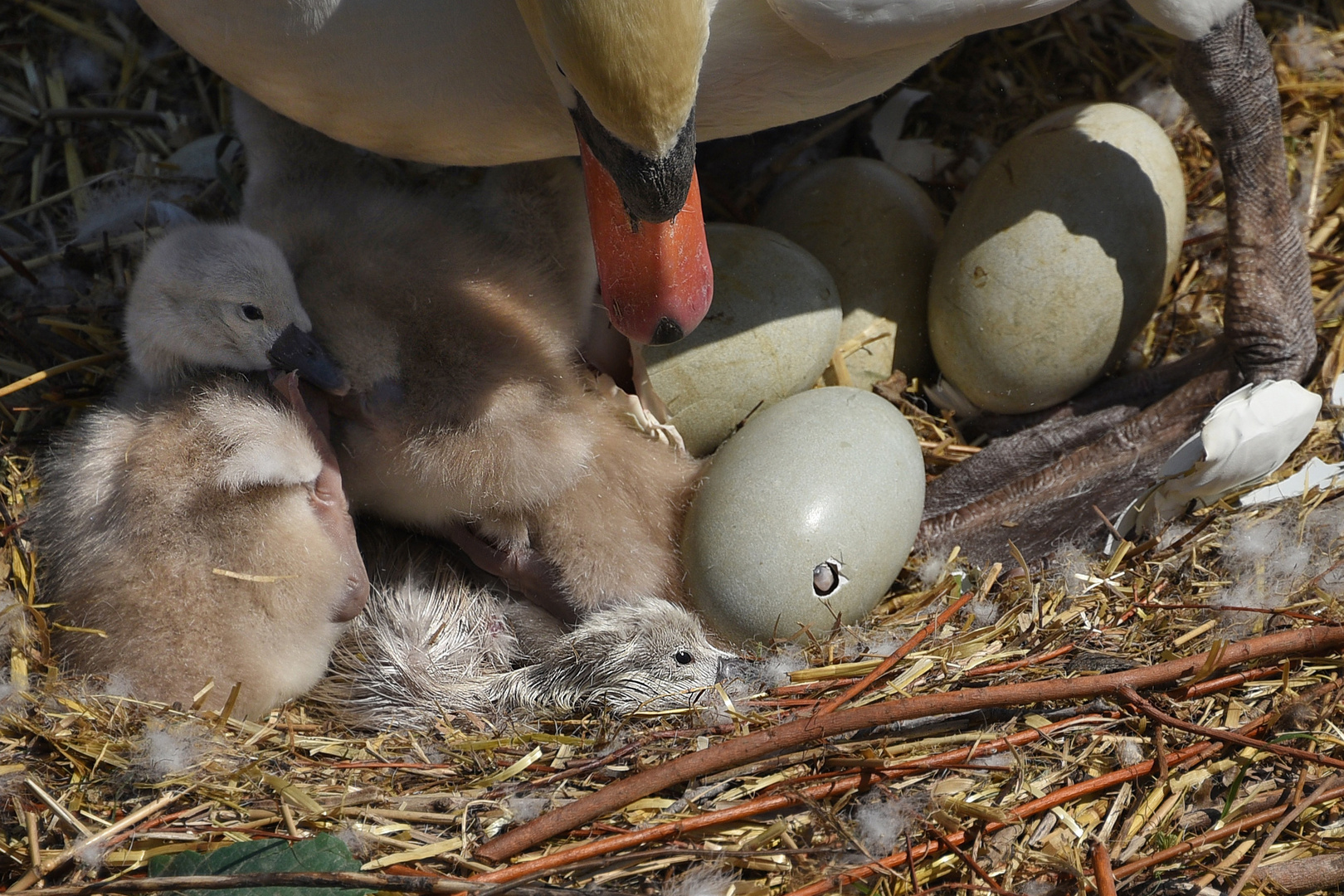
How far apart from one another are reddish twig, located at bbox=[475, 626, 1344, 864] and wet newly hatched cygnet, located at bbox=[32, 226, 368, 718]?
641mm

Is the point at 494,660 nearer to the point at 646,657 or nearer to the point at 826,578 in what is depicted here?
Result: the point at 646,657

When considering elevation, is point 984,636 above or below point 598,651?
above

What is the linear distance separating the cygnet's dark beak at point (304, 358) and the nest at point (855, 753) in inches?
23.0

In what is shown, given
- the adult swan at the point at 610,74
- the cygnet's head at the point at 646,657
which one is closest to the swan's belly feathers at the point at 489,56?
the adult swan at the point at 610,74

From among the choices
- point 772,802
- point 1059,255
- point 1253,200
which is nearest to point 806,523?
point 772,802

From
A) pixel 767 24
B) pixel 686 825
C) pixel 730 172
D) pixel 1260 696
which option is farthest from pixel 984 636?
pixel 730 172

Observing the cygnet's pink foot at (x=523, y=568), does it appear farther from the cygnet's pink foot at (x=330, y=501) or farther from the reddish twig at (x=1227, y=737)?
the reddish twig at (x=1227, y=737)

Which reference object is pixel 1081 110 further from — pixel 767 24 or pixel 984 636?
pixel 984 636

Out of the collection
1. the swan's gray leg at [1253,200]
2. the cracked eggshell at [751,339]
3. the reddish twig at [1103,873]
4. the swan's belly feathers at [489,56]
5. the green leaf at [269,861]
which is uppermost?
the swan's belly feathers at [489,56]

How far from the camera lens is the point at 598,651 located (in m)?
1.96

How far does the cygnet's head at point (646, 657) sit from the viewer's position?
187 cm

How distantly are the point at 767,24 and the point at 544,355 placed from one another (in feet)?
2.43

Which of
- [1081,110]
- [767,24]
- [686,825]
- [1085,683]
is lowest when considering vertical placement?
[686,825]

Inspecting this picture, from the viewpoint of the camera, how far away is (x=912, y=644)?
71.9 inches
